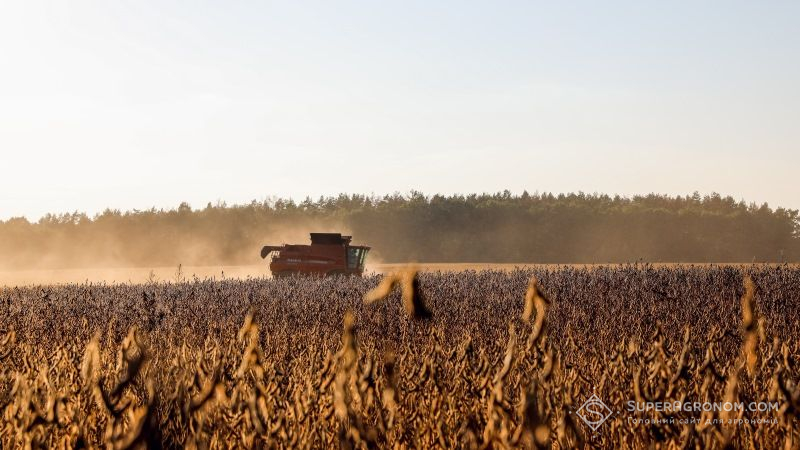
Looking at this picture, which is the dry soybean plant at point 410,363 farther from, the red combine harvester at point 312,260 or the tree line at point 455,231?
the tree line at point 455,231

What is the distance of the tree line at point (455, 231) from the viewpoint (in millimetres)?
43094

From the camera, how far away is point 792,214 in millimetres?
43031

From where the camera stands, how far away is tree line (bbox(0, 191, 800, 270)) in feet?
141

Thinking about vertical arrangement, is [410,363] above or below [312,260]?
below

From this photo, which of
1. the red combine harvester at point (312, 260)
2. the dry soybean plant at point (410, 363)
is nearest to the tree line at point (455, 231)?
the red combine harvester at point (312, 260)

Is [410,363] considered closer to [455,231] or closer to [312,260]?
[312,260]

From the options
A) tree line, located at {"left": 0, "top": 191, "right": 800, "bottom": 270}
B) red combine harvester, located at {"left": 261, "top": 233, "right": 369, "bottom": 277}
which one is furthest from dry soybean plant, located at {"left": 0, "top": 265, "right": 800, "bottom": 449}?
tree line, located at {"left": 0, "top": 191, "right": 800, "bottom": 270}

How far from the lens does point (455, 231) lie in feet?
147

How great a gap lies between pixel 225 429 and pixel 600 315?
4715mm

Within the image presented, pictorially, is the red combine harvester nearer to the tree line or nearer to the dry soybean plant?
the dry soybean plant

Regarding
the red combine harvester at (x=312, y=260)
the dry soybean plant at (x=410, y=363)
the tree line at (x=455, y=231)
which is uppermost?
the tree line at (x=455, y=231)

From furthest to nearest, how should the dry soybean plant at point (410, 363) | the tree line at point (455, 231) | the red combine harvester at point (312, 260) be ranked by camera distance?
the tree line at point (455, 231)
the red combine harvester at point (312, 260)
the dry soybean plant at point (410, 363)

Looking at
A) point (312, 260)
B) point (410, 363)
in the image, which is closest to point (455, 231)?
point (312, 260)

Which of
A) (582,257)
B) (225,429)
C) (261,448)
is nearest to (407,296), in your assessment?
(261,448)
